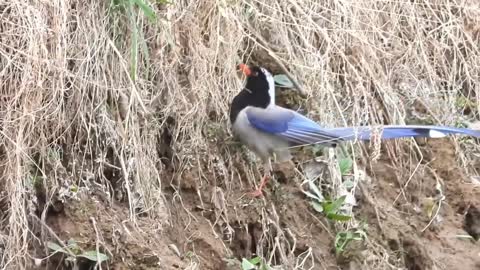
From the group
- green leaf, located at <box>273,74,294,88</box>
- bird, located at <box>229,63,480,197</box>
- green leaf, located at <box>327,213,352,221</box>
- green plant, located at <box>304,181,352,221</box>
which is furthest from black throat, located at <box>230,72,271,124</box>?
green leaf, located at <box>327,213,352,221</box>

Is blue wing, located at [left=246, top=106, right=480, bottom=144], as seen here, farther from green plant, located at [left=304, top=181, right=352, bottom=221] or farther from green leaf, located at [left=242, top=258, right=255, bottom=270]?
green leaf, located at [left=242, top=258, right=255, bottom=270]

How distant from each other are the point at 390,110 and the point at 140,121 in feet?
4.77

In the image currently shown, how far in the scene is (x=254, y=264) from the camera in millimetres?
4113

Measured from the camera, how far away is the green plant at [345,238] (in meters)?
4.39

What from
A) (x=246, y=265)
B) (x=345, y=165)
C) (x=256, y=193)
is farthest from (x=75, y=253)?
(x=345, y=165)

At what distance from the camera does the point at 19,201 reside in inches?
147

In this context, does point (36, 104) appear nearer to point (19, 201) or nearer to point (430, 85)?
point (19, 201)

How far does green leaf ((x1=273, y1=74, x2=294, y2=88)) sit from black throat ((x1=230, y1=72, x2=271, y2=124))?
271mm

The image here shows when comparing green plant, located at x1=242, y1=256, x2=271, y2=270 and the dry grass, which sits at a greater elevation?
the dry grass

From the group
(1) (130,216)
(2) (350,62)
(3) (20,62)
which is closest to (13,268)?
(1) (130,216)

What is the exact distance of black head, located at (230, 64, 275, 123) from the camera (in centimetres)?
443

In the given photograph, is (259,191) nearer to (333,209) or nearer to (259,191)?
(259,191)

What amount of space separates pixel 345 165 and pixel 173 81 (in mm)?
894

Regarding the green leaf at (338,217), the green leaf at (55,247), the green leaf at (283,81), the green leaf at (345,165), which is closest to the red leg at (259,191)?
the green leaf at (338,217)
